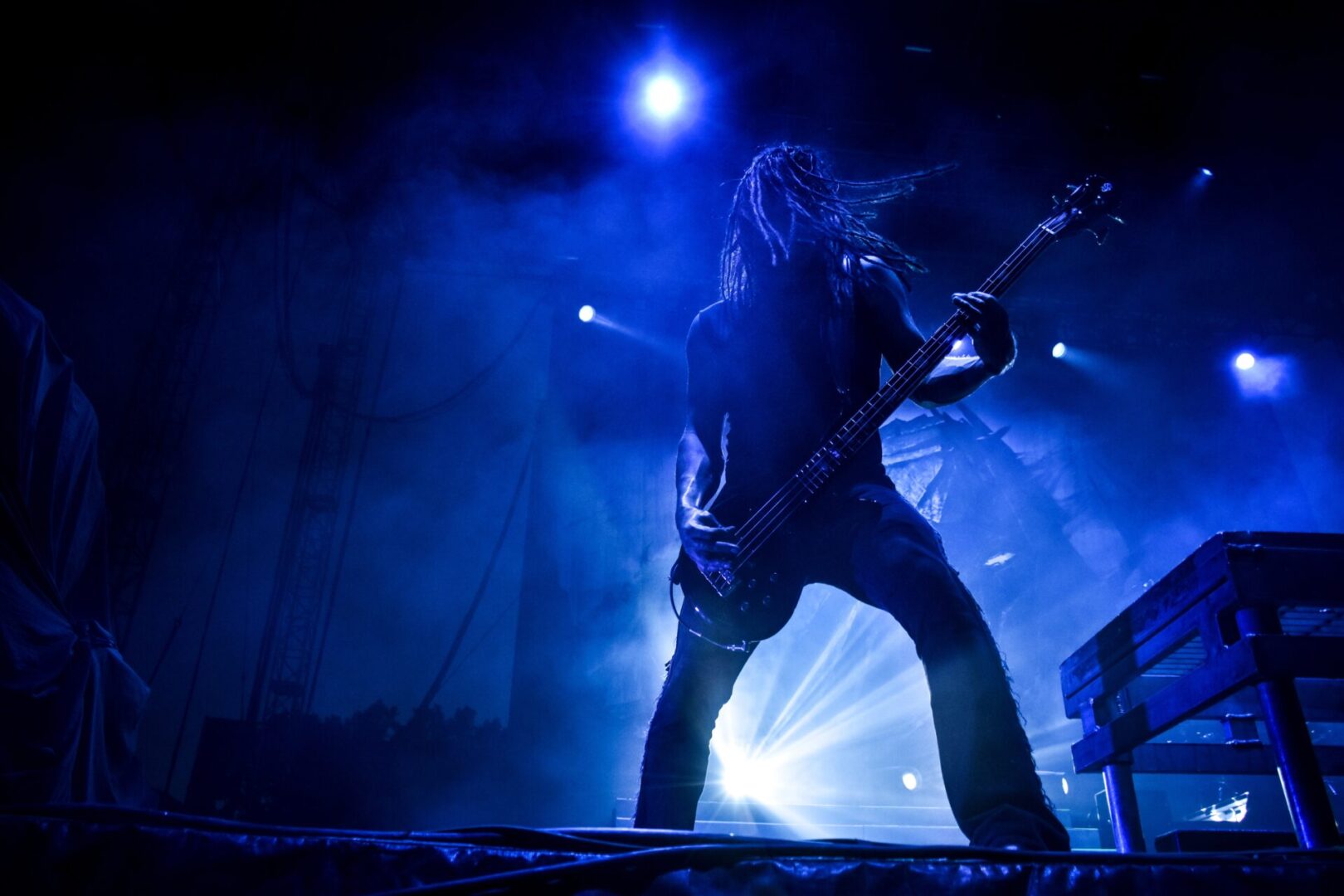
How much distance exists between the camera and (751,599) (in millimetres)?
2367

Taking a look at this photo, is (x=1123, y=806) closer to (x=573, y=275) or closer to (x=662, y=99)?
(x=662, y=99)

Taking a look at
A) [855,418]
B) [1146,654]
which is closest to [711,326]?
[855,418]

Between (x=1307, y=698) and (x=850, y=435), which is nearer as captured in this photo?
(x=850, y=435)

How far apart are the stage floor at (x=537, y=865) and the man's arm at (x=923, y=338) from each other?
5.03ft

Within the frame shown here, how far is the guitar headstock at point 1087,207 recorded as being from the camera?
9.16ft

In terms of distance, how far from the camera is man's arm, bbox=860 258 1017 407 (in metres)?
2.34

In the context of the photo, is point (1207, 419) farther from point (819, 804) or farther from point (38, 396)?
point (38, 396)

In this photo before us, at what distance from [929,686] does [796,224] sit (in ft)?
6.02

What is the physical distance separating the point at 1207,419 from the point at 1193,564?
830cm

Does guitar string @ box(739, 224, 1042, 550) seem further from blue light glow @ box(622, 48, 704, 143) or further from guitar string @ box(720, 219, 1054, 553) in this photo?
blue light glow @ box(622, 48, 704, 143)

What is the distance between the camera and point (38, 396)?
2.99m

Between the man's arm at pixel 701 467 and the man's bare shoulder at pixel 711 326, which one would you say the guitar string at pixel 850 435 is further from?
the man's bare shoulder at pixel 711 326

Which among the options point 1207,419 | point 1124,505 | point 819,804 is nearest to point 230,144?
point 819,804

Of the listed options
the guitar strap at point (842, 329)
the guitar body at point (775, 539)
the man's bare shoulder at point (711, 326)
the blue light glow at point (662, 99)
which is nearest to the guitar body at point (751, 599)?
the guitar body at point (775, 539)
